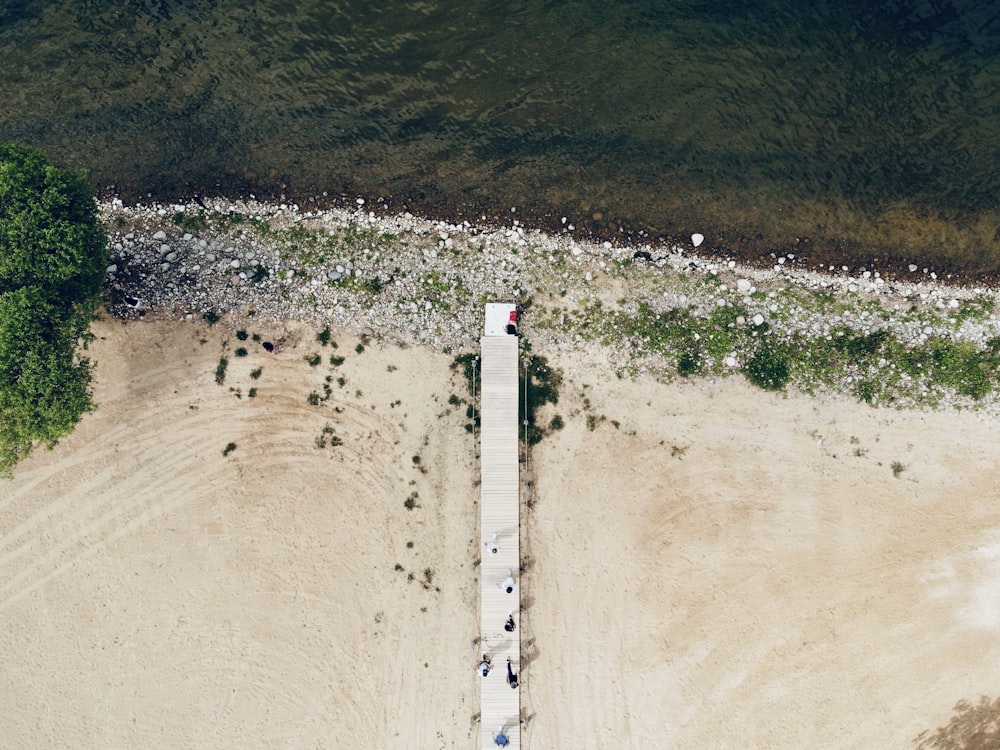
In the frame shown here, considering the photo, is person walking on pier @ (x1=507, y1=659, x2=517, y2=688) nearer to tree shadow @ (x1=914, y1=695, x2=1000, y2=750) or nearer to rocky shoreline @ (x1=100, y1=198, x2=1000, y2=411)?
rocky shoreline @ (x1=100, y1=198, x2=1000, y2=411)

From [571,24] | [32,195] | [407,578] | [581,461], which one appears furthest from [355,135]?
[407,578]

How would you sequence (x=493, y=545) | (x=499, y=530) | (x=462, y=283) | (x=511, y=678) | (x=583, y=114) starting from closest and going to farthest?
(x=511, y=678) < (x=493, y=545) < (x=499, y=530) < (x=462, y=283) < (x=583, y=114)

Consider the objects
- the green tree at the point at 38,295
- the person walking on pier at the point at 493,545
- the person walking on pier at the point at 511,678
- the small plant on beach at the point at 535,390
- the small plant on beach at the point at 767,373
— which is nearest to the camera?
the green tree at the point at 38,295

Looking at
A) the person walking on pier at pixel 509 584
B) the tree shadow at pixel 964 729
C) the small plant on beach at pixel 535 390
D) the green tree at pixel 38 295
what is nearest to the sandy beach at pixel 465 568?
the tree shadow at pixel 964 729

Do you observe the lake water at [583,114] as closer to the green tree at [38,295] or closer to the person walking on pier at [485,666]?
the green tree at [38,295]

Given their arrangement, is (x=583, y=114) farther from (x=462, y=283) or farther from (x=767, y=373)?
(x=767, y=373)

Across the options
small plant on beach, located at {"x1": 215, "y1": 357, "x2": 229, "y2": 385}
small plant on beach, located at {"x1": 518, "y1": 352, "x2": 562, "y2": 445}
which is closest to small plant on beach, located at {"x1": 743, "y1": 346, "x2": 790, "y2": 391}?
small plant on beach, located at {"x1": 518, "y1": 352, "x2": 562, "y2": 445}

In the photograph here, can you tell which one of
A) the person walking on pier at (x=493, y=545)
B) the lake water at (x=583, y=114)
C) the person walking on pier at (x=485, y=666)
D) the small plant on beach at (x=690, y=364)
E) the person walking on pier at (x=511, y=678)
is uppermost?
the lake water at (x=583, y=114)

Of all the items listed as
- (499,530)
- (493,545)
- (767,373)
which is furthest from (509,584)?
(767,373)
